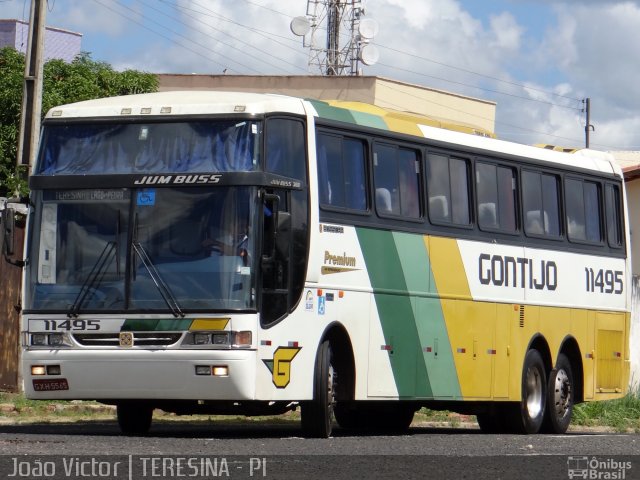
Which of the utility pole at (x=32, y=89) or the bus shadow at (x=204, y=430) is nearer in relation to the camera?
the bus shadow at (x=204, y=430)

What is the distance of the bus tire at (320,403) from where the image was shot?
15.4 m

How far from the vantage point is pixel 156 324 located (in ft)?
48.7

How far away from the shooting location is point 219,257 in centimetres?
1484

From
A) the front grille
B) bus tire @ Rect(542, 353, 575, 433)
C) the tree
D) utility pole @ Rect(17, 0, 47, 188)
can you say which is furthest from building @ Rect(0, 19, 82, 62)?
the front grille

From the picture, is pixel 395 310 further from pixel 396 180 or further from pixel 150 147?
pixel 150 147

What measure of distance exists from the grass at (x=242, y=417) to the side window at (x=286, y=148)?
5.59m

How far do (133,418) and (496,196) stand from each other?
5.55 meters

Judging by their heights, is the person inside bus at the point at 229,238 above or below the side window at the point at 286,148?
below

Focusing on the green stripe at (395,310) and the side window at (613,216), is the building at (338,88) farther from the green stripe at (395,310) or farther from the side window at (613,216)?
the green stripe at (395,310)

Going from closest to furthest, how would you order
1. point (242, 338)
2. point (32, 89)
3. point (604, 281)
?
1. point (242, 338)
2. point (604, 281)
3. point (32, 89)

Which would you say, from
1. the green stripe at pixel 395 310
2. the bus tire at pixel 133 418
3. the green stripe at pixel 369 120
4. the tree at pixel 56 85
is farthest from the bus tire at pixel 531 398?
the tree at pixel 56 85

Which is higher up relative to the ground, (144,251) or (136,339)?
(144,251)

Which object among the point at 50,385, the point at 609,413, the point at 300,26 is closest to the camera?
the point at 50,385

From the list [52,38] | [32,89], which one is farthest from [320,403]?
[52,38]
